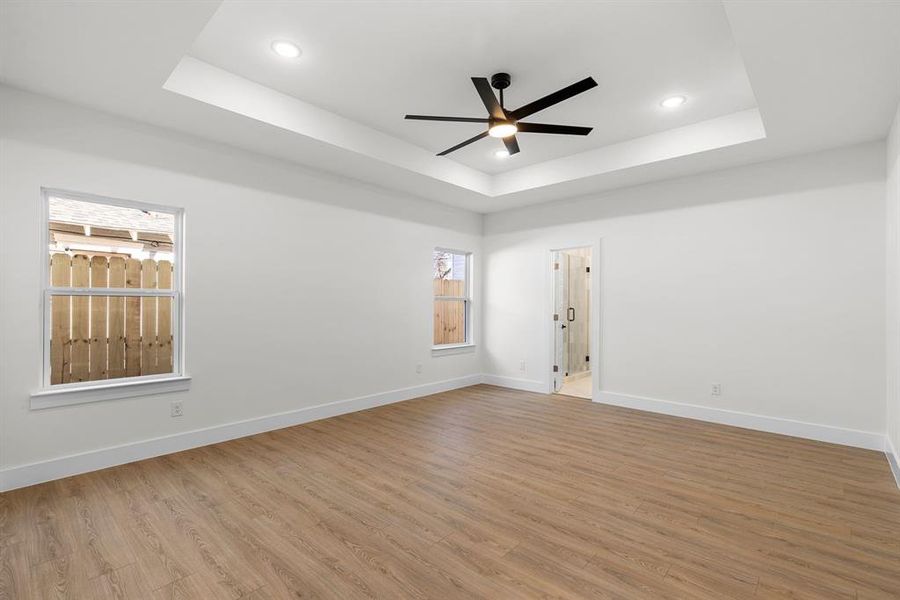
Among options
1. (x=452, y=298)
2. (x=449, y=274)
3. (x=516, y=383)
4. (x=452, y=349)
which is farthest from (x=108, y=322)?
(x=516, y=383)

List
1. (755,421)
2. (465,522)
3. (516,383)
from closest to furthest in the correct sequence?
(465,522) < (755,421) < (516,383)

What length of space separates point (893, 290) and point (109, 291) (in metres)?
6.41

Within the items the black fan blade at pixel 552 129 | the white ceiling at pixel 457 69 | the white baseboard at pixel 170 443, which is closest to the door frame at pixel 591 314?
the white ceiling at pixel 457 69

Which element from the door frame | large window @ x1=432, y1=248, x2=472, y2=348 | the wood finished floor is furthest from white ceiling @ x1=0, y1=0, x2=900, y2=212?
the wood finished floor

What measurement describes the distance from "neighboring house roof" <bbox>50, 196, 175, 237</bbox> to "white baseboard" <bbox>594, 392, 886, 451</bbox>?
17.2 feet

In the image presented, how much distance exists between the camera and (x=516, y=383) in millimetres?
6434

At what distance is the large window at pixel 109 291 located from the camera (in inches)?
126

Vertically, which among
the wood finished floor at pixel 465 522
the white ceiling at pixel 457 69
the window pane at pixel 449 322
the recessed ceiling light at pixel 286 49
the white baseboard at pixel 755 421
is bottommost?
the wood finished floor at pixel 465 522

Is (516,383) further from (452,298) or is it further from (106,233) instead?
(106,233)

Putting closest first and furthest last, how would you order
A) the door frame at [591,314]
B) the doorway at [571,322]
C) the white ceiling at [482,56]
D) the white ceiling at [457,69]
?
1. the white ceiling at [457,69]
2. the white ceiling at [482,56]
3. the door frame at [591,314]
4. the doorway at [571,322]

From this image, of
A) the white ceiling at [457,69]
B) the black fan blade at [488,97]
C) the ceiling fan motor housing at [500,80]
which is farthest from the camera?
the ceiling fan motor housing at [500,80]

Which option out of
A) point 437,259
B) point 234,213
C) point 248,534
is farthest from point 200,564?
point 437,259

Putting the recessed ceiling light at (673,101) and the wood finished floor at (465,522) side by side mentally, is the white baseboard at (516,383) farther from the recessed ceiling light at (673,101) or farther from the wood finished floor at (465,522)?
the recessed ceiling light at (673,101)

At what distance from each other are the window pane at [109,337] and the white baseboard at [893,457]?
5875mm
